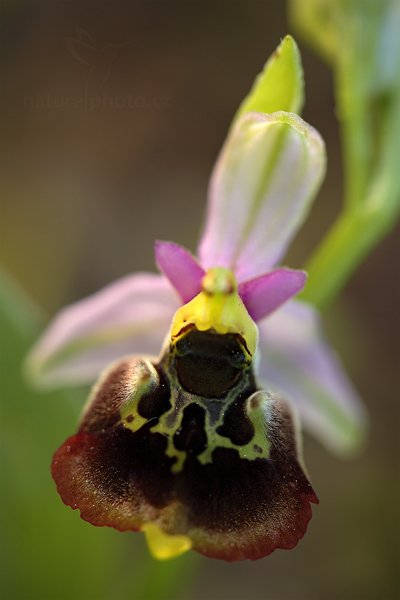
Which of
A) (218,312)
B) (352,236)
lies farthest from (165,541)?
(352,236)

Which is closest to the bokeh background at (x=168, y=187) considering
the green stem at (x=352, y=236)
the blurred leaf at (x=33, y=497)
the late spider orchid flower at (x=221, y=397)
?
the blurred leaf at (x=33, y=497)

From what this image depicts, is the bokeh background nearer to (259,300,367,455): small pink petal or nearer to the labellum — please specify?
(259,300,367,455): small pink petal

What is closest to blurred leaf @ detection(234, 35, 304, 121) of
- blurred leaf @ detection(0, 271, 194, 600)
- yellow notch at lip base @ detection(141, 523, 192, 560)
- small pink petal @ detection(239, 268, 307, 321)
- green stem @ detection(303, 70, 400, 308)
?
small pink petal @ detection(239, 268, 307, 321)

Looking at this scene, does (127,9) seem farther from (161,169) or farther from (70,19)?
(161,169)

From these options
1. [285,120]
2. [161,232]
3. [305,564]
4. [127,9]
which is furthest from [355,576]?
[127,9]

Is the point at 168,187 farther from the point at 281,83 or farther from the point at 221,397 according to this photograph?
the point at 221,397
